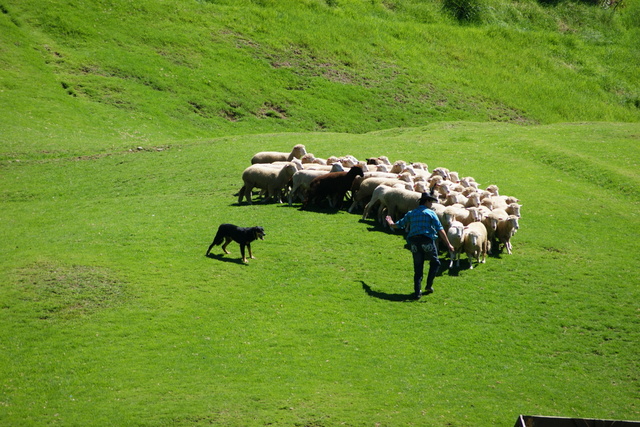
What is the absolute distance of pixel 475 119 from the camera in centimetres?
5362

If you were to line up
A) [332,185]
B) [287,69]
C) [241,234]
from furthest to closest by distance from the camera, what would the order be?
[287,69], [332,185], [241,234]

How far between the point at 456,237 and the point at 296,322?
515cm

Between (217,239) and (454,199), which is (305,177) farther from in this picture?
(217,239)

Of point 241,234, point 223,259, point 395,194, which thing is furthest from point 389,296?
point 395,194

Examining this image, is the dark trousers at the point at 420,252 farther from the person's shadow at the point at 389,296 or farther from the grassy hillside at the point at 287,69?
the grassy hillside at the point at 287,69

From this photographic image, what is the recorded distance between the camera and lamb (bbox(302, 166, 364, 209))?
835 inches

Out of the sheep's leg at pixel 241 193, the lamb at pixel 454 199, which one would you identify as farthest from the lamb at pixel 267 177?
the lamb at pixel 454 199

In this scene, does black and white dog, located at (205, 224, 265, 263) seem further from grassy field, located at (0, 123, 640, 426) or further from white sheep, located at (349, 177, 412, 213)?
white sheep, located at (349, 177, 412, 213)

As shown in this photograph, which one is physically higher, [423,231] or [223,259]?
[423,231]

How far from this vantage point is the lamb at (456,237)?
55.2 feet

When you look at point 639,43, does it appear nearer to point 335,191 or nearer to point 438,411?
point 335,191

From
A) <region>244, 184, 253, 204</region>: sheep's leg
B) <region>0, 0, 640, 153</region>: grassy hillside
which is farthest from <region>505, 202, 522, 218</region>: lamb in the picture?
<region>0, 0, 640, 153</region>: grassy hillside

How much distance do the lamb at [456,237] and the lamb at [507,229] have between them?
1.88 m

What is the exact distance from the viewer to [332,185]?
21.4 metres
